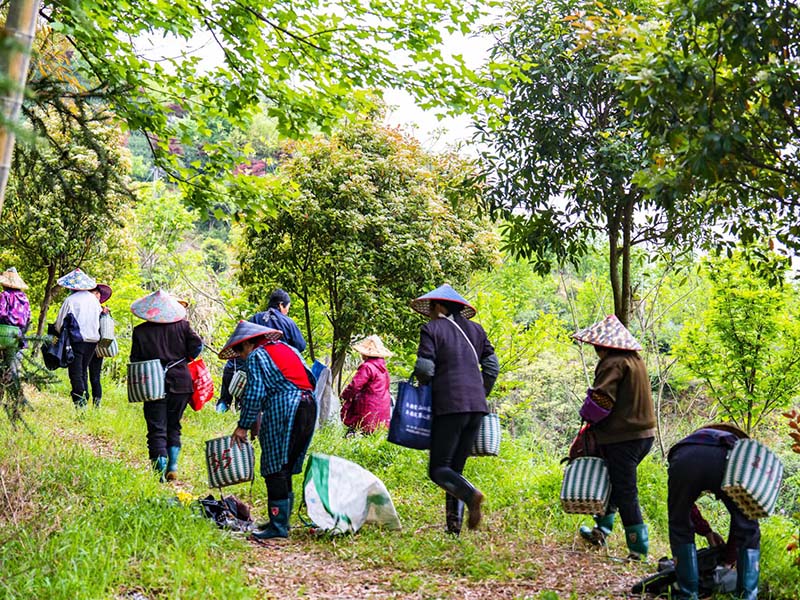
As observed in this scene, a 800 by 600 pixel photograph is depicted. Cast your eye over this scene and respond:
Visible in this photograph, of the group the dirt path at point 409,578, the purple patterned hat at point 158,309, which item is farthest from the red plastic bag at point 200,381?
the dirt path at point 409,578

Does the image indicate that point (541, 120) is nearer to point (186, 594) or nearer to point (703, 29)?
point (703, 29)

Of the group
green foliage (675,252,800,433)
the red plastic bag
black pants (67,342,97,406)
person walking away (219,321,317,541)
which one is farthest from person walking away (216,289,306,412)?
green foliage (675,252,800,433)

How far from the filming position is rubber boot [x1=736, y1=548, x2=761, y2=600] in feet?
15.3

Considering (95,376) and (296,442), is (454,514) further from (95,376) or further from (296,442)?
(95,376)

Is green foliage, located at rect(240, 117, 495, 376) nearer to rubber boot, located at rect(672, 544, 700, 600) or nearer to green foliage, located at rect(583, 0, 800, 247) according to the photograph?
green foliage, located at rect(583, 0, 800, 247)

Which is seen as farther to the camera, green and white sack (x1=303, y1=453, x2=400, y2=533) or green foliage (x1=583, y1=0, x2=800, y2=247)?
green and white sack (x1=303, y1=453, x2=400, y2=533)

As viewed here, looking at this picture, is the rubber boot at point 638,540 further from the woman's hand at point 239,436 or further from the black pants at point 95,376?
the black pants at point 95,376

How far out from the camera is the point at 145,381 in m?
7.27

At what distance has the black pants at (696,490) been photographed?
15.3ft

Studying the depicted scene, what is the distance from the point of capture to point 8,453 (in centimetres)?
627

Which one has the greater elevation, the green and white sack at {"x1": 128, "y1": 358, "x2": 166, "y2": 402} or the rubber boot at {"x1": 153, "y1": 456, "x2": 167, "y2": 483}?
the green and white sack at {"x1": 128, "y1": 358, "x2": 166, "y2": 402}

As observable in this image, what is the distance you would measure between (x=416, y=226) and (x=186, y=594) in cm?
929

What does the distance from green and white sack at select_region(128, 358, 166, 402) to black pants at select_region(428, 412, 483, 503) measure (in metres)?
2.80

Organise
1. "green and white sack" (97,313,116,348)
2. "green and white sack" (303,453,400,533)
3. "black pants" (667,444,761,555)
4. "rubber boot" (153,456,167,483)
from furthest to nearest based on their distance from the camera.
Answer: "green and white sack" (97,313,116,348) → "rubber boot" (153,456,167,483) → "green and white sack" (303,453,400,533) → "black pants" (667,444,761,555)
